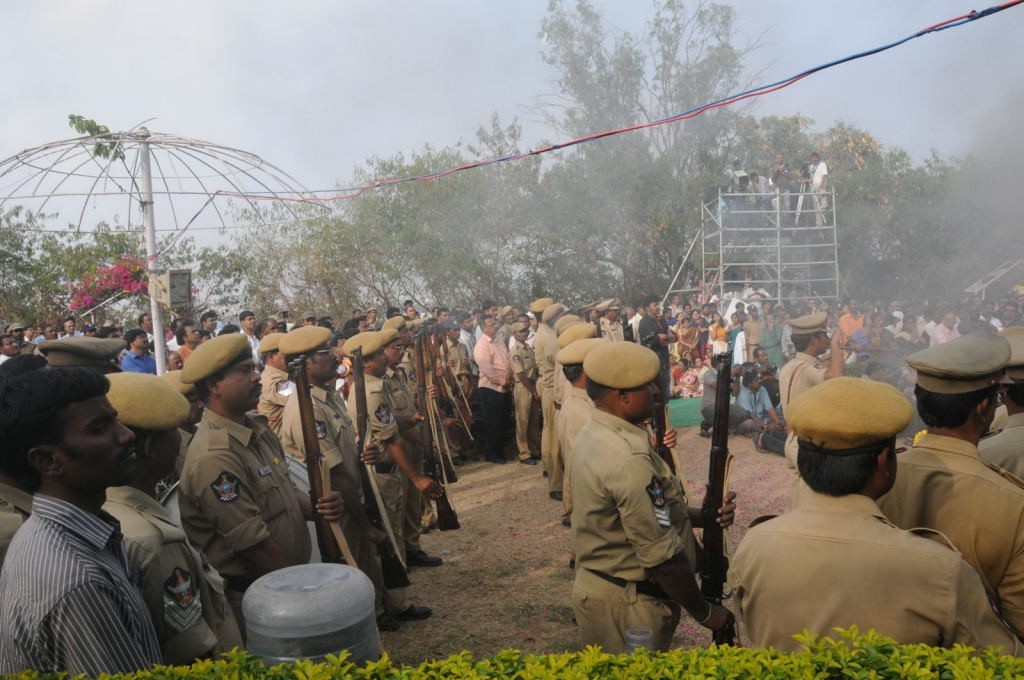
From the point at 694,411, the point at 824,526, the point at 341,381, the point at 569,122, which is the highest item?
the point at 569,122

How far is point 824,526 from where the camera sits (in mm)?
2164

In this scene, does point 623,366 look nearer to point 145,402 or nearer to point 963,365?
point 963,365

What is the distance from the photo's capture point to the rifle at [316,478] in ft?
12.7

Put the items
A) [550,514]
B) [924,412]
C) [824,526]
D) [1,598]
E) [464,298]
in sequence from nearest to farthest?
[1,598] → [824,526] → [924,412] → [550,514] → [464,298]

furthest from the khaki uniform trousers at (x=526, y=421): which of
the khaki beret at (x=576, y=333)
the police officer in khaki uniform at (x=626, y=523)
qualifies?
the police officer in khaki uniform at (x=626, y=523)

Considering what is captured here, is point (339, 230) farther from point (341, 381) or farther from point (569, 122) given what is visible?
point (341, 381)

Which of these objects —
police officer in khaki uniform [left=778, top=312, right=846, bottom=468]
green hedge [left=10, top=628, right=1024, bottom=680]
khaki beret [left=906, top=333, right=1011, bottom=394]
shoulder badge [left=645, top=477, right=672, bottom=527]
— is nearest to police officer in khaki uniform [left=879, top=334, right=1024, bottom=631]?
khaki beret [left=906, top=333, right=1011, bottom=394]

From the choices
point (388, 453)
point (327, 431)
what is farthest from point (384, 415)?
point (327, 431)

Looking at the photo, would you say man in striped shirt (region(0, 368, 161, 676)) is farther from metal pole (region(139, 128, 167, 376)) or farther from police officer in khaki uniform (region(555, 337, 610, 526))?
metal pole (region(139, 128, 167, 376))

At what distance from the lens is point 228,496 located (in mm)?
3359

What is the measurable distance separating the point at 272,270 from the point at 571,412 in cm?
1505

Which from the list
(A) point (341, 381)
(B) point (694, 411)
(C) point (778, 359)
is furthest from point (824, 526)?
(C) point (778, 359)

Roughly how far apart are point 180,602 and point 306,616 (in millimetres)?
458

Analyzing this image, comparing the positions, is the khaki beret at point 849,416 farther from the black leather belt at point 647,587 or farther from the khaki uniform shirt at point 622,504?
the black leather belt at point 647,587
